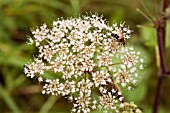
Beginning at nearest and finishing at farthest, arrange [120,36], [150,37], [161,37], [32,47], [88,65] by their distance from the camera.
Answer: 1. [88,65]
2. [120,36]
3. [161,37]
4. [150,37]
5. [32,47]

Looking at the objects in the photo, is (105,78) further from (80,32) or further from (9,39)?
(9,39)

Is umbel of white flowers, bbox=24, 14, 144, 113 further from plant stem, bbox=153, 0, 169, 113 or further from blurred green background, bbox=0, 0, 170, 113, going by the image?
blurred green background, bbox=0, 0, 170, 113

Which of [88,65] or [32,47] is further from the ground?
[32,47]

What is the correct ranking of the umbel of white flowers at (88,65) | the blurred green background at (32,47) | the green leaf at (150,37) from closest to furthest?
the umbel of white flowers at (88,65)
the green leaf at (150,37)
the blurred green background at (32,47)

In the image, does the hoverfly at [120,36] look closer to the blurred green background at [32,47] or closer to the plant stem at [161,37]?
the plant stem at [161,37]

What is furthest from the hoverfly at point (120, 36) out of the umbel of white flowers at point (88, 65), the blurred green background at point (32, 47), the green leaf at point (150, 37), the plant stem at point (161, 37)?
the blurred green background at point (32, 47)

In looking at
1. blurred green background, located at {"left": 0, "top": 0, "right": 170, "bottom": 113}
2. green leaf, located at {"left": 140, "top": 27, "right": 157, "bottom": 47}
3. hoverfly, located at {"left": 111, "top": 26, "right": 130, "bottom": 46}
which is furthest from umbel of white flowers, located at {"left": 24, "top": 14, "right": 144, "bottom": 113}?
blurred green background, located at {"left": 0, "top": 0, "right": 170, "bottom": 113}

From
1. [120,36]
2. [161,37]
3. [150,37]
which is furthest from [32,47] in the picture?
[120,36]

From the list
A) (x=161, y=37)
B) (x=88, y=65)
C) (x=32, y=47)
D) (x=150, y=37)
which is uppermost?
(x=32, y=47)

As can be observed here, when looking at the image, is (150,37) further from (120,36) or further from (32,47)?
(32,47)
